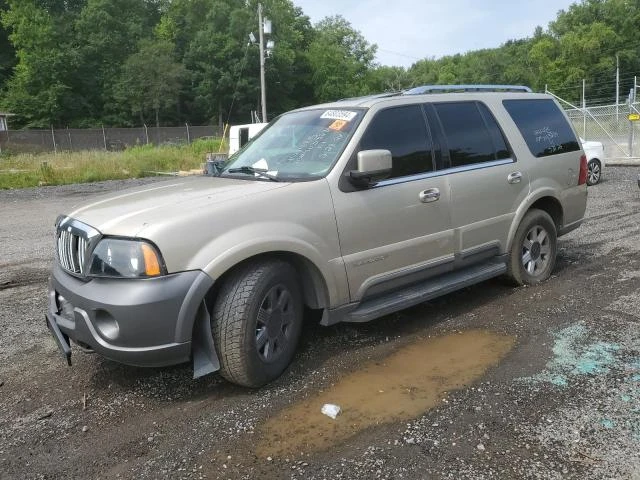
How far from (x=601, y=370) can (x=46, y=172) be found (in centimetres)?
2141

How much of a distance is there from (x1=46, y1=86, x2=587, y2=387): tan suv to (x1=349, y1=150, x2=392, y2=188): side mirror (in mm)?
11

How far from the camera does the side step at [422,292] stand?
4.06 m

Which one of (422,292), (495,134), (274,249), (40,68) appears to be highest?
(40,68)

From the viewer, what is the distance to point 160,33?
240ft

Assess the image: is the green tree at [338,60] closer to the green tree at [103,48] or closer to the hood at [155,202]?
the green tree at [103,48]

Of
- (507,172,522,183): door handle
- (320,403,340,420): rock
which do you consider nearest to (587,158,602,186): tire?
(507,172,522,183): door handle

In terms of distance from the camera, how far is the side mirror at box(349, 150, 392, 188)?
152 inches

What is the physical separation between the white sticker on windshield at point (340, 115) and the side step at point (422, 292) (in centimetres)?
140

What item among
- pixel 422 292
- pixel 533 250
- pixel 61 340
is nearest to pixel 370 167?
pixel 422 292

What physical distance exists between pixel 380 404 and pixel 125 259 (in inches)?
68.9

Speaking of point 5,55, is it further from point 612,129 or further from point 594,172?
point 594,172

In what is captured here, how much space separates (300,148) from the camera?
170 inches

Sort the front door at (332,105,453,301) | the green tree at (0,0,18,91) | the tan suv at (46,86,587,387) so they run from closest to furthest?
the tan suv at (46,86,587,387) < the front door at (332,105,453,301) < the green tree at (0,0,18,91)

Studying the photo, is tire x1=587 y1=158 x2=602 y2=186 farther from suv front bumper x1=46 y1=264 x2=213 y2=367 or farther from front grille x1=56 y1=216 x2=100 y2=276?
front grille x1=56 y1=216 x2=100 y2=276
